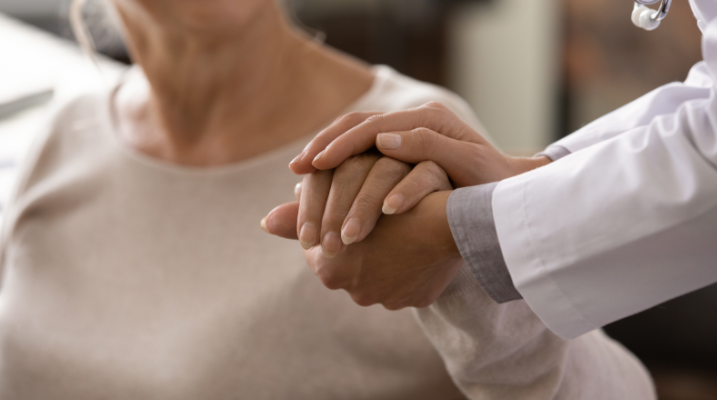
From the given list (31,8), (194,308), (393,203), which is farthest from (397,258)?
(31,8)

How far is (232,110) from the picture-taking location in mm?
1048

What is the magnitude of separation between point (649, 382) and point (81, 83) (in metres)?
1.20

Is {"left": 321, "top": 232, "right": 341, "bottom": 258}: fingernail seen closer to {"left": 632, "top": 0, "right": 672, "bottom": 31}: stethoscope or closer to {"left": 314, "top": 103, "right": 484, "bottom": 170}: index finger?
{"left": 314, "top": 103, "right": 484, "bottom": 170}: index finger

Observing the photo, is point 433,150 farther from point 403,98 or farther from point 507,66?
point 507,66

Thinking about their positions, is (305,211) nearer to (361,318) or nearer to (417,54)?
(361,318)

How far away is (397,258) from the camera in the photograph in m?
0.60

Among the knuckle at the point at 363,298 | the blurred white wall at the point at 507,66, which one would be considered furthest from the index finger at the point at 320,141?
the blurred white wall at the point at 507,66

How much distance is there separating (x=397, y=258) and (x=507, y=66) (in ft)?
11.7

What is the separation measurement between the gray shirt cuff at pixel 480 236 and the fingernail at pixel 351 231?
80 mm

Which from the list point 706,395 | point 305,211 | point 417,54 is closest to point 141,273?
point 305,211

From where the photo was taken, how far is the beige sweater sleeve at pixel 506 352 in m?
0.67

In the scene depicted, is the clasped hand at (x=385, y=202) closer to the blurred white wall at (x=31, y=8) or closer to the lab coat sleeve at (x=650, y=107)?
the lab coat sleeve at (x=650, y=107)

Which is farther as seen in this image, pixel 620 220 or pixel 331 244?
pixel 331 244

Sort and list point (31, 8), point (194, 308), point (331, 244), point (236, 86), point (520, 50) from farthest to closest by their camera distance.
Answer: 1. point (520, 50)
2. point (31, 8)
3. point (236, 86)
4. point (194, 308)
5. point (331, 244)
